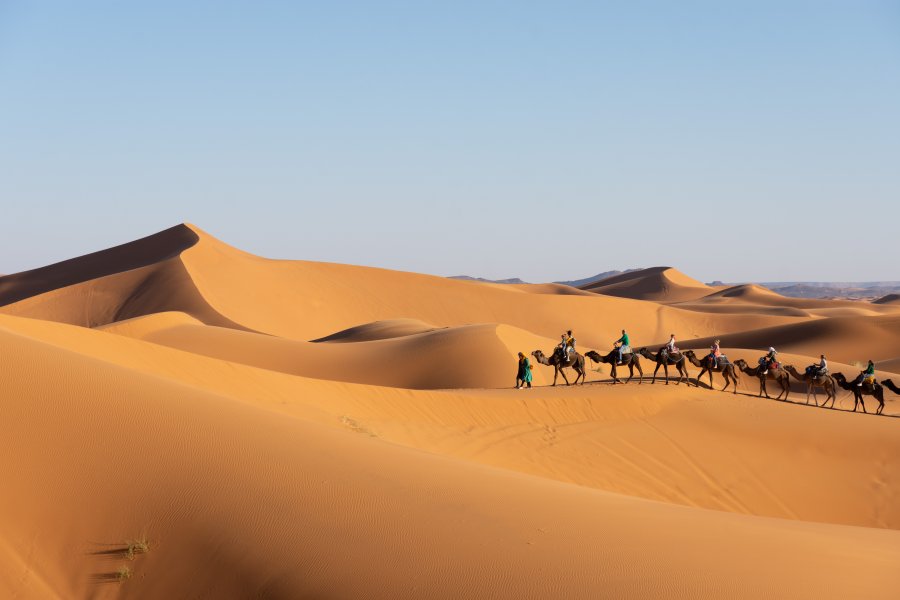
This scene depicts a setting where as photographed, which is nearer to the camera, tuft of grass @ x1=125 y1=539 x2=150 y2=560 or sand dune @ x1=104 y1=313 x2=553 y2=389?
tuft of grass @ x1=125 y1=539 x2=150 y2=560

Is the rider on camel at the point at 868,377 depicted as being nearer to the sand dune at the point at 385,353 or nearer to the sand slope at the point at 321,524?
the sand dune at the point at 385,353

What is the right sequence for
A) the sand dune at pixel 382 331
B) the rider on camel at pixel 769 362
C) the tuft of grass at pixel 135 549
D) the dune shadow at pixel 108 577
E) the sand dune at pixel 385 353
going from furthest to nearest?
the sand dune at pixel 382 331
the sand dune at pixel 385 353
the rider on camel at pixel 769 362
the tuft of grass at pixel 135 549
the dune shadow at pixel 108 577

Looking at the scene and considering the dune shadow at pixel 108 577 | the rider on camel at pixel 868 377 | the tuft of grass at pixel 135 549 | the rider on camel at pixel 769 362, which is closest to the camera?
the dune shadow at pixel 108 577

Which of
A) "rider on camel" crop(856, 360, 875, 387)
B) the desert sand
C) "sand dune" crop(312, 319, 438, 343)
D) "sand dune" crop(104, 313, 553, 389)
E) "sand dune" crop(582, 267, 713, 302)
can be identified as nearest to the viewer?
the desert sand

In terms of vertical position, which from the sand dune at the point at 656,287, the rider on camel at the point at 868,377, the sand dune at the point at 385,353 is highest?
the sand dune at the point at 656,287

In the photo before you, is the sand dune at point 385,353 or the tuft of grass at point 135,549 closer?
the tuft of grass at point 135,549

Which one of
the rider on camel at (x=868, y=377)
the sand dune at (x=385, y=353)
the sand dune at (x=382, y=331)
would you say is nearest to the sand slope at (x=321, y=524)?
the rider on camel at (x=868, y=377)

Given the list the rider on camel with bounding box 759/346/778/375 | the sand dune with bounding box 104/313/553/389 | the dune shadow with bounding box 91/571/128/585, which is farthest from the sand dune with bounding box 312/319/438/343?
the dune shadow with bounding box 91/571/128/585

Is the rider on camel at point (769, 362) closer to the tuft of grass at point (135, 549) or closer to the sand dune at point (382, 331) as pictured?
the tuft of grass at point (135, 549)

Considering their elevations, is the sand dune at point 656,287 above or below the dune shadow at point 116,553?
above

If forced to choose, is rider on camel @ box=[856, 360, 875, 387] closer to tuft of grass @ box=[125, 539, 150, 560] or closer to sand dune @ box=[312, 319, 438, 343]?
tuft of grass @ box=[125, 539, 150, 560]

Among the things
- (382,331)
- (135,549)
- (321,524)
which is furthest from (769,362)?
(382,331)

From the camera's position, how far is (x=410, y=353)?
3578cm

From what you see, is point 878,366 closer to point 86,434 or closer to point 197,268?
point 86,434
